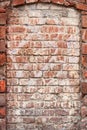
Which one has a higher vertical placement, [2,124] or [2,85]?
[2,85]

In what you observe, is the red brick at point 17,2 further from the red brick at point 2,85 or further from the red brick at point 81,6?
the red brick at point 2,85

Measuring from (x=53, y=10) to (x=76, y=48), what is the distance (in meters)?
0.51

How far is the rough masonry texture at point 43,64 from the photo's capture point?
144 inches

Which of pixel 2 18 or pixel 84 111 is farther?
pixel 84 111

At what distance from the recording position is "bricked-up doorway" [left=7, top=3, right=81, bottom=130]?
12.1 feet

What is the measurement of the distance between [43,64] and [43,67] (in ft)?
0.11

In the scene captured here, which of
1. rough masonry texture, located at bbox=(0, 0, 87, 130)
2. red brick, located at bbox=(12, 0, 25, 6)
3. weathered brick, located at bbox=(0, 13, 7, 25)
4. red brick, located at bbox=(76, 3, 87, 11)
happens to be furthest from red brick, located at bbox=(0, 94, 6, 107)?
red brick, located at bbox=(76, 3, 87, 11)

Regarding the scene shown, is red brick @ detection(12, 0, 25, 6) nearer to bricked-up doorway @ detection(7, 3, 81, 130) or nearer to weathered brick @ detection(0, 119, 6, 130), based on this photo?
bricked-up doorway @ detection(7, 3, 81, 130)

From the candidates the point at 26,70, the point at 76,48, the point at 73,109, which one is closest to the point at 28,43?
the point at 26,70

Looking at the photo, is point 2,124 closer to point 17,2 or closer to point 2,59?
point 2,59

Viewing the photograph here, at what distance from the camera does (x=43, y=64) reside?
12.2 feet

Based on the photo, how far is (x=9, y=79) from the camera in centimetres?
370

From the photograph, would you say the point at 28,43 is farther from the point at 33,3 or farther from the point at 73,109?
the point at 73,109

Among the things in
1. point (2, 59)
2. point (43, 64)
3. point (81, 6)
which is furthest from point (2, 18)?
point (81, 6)
